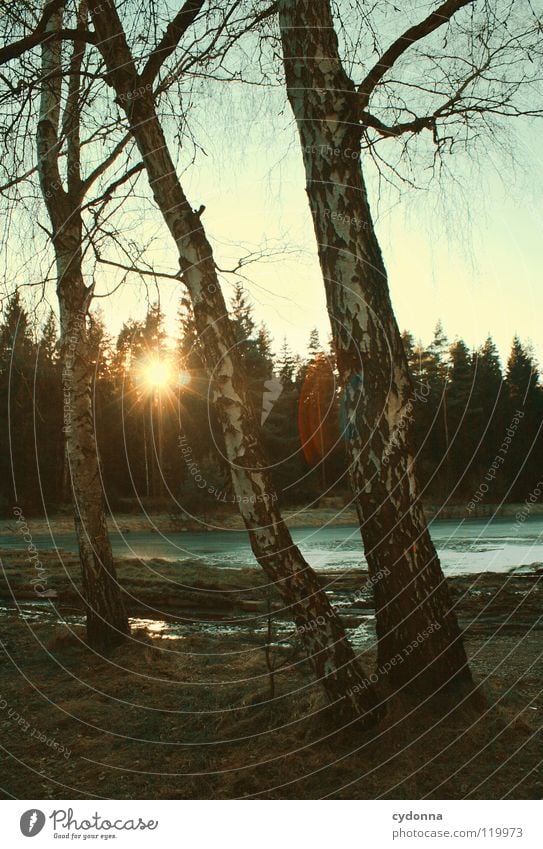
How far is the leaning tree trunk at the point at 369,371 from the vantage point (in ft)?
14.3

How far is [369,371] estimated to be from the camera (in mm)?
4453

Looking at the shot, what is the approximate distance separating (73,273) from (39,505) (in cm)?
3390

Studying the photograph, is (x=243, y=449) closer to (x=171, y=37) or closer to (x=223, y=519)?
(x=171, y=37)

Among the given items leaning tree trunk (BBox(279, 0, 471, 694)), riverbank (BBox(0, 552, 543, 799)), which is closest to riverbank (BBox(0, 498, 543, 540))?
riverbank (BBox(0, 552, 543, 799))

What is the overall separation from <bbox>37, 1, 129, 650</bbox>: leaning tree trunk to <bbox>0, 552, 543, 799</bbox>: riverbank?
0.58 m

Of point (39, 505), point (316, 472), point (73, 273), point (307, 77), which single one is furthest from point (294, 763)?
point (316, 472)

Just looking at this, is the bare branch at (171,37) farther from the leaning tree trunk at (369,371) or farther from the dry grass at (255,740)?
the dry grass at (255,740)

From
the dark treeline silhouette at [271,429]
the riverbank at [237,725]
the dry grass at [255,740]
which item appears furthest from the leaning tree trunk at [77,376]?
the dark treeline silhouette at [271,429]

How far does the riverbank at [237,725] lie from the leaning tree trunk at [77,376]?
1.91 feet

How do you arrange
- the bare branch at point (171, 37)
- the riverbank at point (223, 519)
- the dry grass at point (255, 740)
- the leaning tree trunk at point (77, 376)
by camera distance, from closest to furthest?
the dry grass at point (255, 740)
the bare branch at point (171, 37)
the leaning tree trunk at point (77, 376)
the riverbank at point (223, 519)

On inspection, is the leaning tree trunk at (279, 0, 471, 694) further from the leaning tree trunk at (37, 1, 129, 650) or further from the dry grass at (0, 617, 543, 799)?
the leaning tree trunk at (37, 1, 129, 650)

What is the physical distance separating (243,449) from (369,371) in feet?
3.25

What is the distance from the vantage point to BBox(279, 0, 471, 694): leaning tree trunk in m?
4.36
